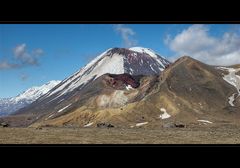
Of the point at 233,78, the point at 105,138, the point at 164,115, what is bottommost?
the point at 164,115

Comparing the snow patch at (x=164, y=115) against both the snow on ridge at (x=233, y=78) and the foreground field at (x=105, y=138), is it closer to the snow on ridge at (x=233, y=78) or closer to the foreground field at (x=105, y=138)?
the snow on ridge at (x=233, y=78)

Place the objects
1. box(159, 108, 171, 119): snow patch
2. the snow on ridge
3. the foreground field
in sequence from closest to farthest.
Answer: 1. the foreground field
2. box(159, 108, 171, 119): snow patch
3. the snow on ridge

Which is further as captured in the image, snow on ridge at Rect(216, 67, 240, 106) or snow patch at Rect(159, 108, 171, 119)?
snow on ridge at Rect(216, 67, 240, 106)

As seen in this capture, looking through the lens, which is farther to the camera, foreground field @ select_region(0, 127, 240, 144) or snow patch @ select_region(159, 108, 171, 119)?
snow patch @ select_region(159, 108, 171, 119)

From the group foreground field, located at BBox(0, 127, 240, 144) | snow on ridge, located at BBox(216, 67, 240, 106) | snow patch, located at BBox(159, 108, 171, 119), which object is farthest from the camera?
snow on ridge, located at BBox(216, 67, 240, 106)

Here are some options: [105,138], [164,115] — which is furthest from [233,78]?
[105,138]

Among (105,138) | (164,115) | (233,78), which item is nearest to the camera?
(105,138)

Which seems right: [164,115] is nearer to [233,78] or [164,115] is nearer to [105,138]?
[233,78]

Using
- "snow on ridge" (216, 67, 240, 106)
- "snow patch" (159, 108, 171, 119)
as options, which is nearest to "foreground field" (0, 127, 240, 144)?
"snow patch" (159, 108, 171, 119)

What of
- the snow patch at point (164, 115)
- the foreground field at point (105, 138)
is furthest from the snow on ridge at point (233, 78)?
the foreground field at point (105, 138)

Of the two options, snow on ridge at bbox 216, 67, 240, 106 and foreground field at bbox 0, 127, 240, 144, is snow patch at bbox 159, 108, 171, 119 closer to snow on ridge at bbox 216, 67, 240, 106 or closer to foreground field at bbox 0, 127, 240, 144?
snow on ridge at bbox 216, 67, 240, 106

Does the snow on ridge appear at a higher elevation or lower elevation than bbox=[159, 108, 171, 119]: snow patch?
higher
